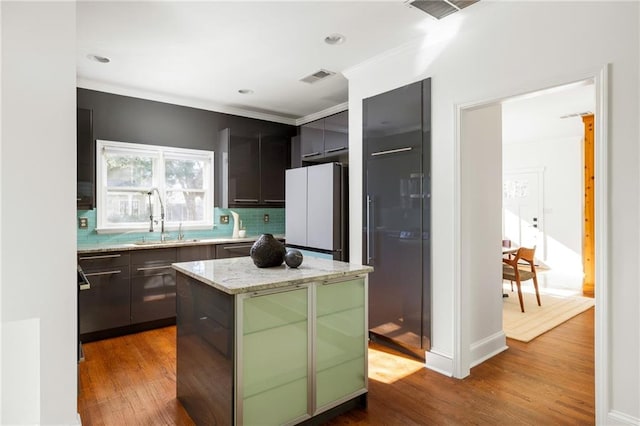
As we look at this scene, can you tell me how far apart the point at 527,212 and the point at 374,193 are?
4.91 metres

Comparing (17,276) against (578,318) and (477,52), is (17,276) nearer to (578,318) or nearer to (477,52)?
(477,52)

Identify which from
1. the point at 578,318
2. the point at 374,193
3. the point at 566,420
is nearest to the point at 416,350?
the point at 566,420

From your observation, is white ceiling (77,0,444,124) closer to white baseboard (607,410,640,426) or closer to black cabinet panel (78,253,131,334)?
black cabinet panel (78,253,131,334)

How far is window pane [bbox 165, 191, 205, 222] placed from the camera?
462cm

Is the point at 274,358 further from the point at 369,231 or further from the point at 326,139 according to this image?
the point at 326,139

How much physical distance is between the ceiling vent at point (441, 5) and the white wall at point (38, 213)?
210 cm

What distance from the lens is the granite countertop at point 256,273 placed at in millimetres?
1883

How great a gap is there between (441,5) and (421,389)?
8.87 feet

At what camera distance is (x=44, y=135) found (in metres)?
1.84

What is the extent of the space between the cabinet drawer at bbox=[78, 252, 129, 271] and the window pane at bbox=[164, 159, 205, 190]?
3.74ft

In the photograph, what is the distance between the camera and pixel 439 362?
9.68 feet

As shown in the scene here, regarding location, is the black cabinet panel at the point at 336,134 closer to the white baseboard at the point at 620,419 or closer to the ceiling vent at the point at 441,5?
the ceiling vent at the point at 441,5

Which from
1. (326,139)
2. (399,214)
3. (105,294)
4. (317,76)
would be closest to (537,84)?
(399,214)

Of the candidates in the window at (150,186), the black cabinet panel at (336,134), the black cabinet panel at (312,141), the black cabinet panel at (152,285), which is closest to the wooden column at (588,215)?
the black cabinet panel at (336,134)
